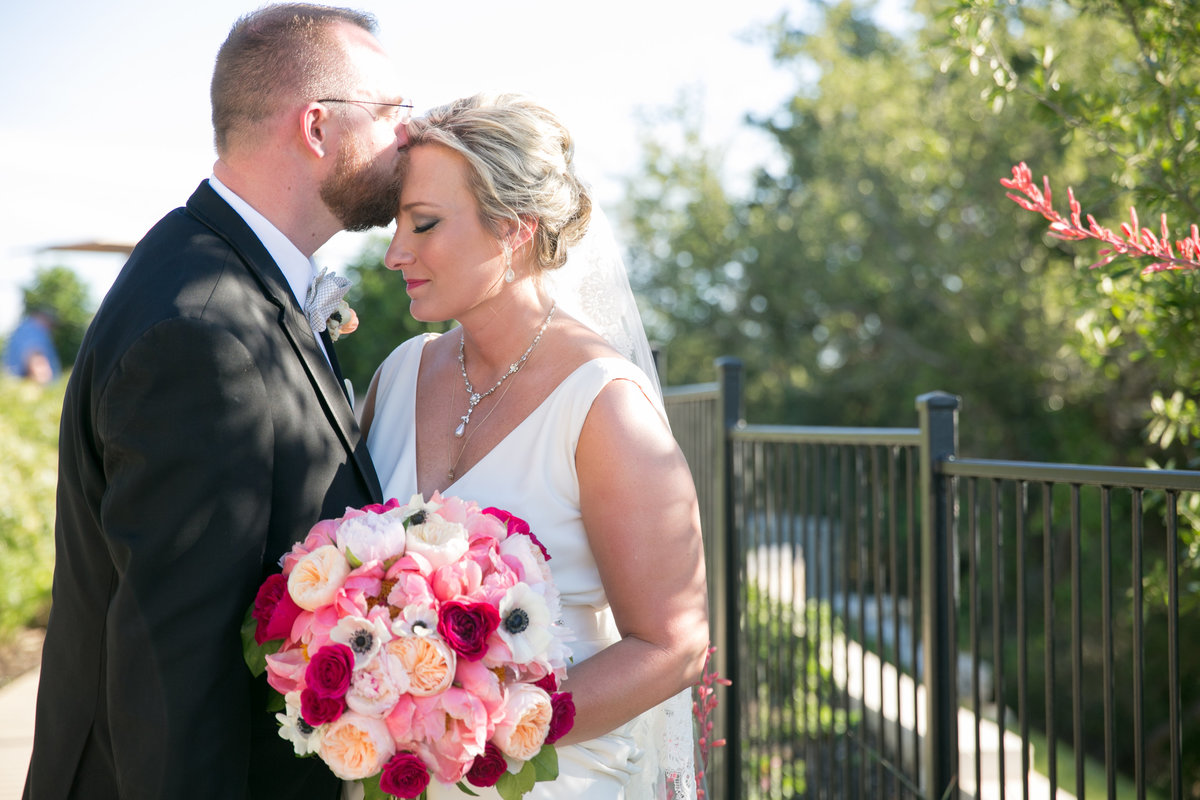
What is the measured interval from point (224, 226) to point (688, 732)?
1800 mm

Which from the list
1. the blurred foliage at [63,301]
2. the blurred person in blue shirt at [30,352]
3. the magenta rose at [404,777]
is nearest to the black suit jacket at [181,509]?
the magenta rose at [404,777]

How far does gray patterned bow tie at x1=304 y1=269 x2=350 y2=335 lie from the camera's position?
2172 millimetres

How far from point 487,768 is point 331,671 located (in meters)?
0.32

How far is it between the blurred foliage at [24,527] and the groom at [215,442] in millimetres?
5025

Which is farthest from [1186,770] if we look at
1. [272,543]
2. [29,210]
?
[29,210]

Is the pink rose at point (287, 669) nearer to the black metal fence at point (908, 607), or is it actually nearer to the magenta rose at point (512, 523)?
the magenta rose at point (512, 523)

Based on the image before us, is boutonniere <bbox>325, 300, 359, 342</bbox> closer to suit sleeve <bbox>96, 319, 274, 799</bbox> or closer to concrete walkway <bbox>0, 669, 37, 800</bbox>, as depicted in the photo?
suit sleeve <bbox>96, 319, 274, 799</bbox>

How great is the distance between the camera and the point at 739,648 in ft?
15.3

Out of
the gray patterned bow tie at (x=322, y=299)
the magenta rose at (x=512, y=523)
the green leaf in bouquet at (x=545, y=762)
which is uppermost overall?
the gray patterned bow tie at (x=322, y=299)

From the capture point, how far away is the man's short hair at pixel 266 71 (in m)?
2.14

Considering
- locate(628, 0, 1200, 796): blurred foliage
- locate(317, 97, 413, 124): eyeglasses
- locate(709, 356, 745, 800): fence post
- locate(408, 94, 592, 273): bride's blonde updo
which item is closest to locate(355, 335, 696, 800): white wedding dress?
locate(408, 94, 592, 273): bride's blonde updo

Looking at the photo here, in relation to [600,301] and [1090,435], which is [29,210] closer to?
[1090,435]

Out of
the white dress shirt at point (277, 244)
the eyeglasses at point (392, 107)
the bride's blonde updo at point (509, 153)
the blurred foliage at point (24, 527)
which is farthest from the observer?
the blurred foliage at point (24, 527)

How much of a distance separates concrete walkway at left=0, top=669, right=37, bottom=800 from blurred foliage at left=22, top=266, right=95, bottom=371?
111ft
